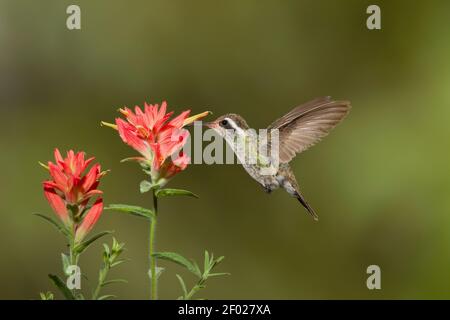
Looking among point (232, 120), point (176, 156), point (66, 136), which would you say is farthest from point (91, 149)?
point (176, 156)

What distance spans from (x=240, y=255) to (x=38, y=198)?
1091mm

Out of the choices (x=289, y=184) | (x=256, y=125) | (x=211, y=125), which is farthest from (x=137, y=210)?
(x=256, y=125)

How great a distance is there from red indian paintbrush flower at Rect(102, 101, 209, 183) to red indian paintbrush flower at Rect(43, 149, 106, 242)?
0.27ft

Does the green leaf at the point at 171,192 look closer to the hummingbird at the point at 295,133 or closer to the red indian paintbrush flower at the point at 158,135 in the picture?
the red indian paintbrush flower at the point at 158,135

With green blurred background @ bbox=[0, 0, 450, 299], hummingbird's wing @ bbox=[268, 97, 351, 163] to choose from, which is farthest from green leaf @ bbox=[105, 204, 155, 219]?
green blurred background @ bbox=[0, 0, 450, 299]

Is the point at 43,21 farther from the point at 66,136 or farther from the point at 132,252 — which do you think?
the point at 132,252

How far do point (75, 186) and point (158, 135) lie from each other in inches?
6.5

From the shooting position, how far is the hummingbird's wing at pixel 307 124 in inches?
66.5

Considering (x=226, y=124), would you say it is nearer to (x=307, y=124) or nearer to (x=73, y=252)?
(x=307, y=124)

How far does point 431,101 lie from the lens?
362 centimetres

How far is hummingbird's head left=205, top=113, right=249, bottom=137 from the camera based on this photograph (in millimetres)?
1571

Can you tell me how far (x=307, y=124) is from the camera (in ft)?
5.78

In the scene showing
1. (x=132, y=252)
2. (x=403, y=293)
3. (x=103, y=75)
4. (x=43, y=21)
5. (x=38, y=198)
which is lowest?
(x=403, y=293)

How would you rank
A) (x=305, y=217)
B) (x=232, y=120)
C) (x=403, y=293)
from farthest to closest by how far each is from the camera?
1. (x=305, y=217)
2. (x=403, y=293)
3. (x=232, y=120)
